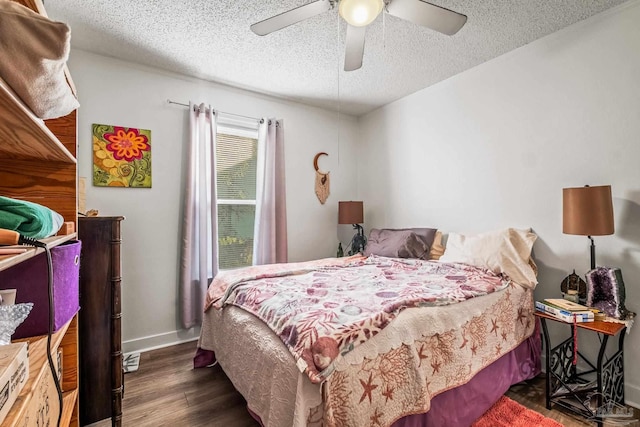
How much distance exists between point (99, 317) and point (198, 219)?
1219mm

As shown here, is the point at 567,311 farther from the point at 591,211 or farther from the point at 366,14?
the point at 366,14

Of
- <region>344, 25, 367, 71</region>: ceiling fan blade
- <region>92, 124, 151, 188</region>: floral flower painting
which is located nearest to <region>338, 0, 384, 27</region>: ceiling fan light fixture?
<region>344, 25, 367, 71</region>: ceiling fan blade

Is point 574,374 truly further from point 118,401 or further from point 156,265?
point 156,265

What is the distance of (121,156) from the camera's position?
8.27 ft

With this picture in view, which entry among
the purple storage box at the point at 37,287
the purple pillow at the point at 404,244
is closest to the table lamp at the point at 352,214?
the purple pillow at the point at 404,244

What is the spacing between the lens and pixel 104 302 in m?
1.69

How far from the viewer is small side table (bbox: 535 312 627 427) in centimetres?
163

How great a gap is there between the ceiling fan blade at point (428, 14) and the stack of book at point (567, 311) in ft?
5.66

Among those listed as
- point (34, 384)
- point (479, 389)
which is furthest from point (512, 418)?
point (34, 384)

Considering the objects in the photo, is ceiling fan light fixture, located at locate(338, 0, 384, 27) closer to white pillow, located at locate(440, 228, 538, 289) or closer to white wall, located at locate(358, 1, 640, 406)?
white wall, located at locate(358, 1, 640, 406)

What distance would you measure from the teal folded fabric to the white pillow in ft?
8.15

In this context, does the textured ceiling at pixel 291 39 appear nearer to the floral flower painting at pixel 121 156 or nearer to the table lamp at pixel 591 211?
the floral flower painting at pixel 121 156

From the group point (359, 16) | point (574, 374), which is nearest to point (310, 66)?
point (359, 16)

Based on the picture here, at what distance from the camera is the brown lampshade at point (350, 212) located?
345cm
